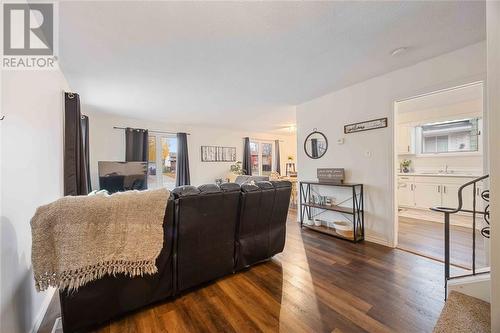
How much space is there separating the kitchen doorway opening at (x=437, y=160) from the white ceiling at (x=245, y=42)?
150 centimetres

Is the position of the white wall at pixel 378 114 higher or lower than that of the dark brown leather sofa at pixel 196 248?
higher

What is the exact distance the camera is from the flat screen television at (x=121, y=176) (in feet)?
13.9

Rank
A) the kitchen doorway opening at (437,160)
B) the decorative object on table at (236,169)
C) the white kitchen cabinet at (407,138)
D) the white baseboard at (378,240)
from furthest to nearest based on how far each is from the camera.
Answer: the decorative object on table at (236,169) → the white kitchen cabinet at (407,138) → the kitchen doorway opening at (437,160) → the white baseboard at (378,240)

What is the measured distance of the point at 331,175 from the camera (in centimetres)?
345

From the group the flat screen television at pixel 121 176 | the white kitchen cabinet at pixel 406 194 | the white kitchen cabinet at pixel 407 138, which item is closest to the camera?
the flat screen television at pixel 121 176

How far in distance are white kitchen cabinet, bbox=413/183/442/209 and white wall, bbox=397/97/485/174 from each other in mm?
662

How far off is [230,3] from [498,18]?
1573 millimetres

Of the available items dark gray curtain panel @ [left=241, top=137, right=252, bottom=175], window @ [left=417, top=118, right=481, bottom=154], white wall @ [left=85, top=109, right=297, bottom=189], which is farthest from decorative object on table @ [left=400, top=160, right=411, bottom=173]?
dark gray curtain panel @ [left=241, top=137, right=252, bottom=175]

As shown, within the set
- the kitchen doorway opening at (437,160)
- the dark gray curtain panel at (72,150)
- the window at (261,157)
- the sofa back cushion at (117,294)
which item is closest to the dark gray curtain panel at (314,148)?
the kitchen doorway opening at (437,160)

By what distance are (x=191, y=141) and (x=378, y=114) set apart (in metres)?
4.83

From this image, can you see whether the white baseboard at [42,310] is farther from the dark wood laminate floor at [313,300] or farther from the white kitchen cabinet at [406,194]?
the white kitchen cabinet at [406,194]

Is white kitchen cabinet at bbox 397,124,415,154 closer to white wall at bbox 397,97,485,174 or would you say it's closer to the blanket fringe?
white wall at bbox 397,97,485,174

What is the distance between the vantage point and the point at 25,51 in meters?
1.62

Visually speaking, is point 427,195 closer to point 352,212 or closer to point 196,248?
point 352,212
